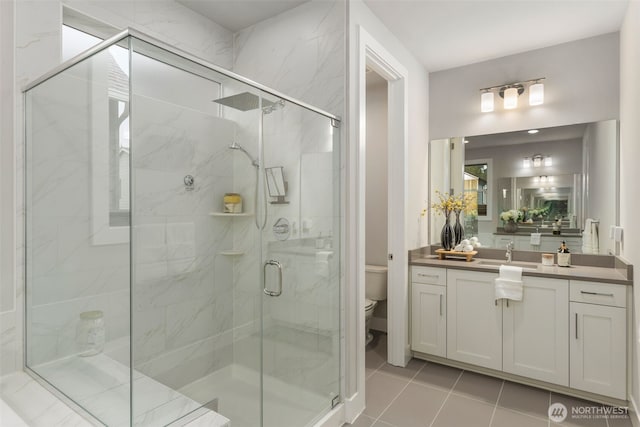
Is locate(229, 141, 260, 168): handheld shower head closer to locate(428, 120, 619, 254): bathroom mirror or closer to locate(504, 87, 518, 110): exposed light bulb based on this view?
locate(428, 120, 619, 254): bathroom mirror

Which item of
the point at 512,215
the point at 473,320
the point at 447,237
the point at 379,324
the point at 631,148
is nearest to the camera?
the point at 631,148

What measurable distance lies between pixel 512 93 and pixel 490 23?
2.34ft

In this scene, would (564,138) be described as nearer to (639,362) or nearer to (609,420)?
(639,362)

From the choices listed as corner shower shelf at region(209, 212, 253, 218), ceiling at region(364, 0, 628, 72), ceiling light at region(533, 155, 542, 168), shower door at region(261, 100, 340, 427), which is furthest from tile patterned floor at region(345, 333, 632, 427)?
ceiling at region(364, 0, 628, 72)

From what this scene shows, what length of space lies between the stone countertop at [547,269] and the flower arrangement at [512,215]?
38cm

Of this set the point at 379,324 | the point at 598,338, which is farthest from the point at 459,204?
the point at 379,324

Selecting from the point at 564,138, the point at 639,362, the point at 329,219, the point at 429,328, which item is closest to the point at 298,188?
the point at 329,219

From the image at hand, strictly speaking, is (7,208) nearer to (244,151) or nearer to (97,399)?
(97,399)

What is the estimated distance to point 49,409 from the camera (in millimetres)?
1485

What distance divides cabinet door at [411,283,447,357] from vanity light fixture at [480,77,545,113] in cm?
169

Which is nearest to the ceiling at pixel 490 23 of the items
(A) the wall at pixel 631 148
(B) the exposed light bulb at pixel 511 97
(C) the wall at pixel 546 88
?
(C) the wall at pixel 546 88

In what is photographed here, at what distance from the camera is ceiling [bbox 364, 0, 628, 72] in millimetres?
2381

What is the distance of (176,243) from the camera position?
1.80m

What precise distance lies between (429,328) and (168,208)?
2.35m
